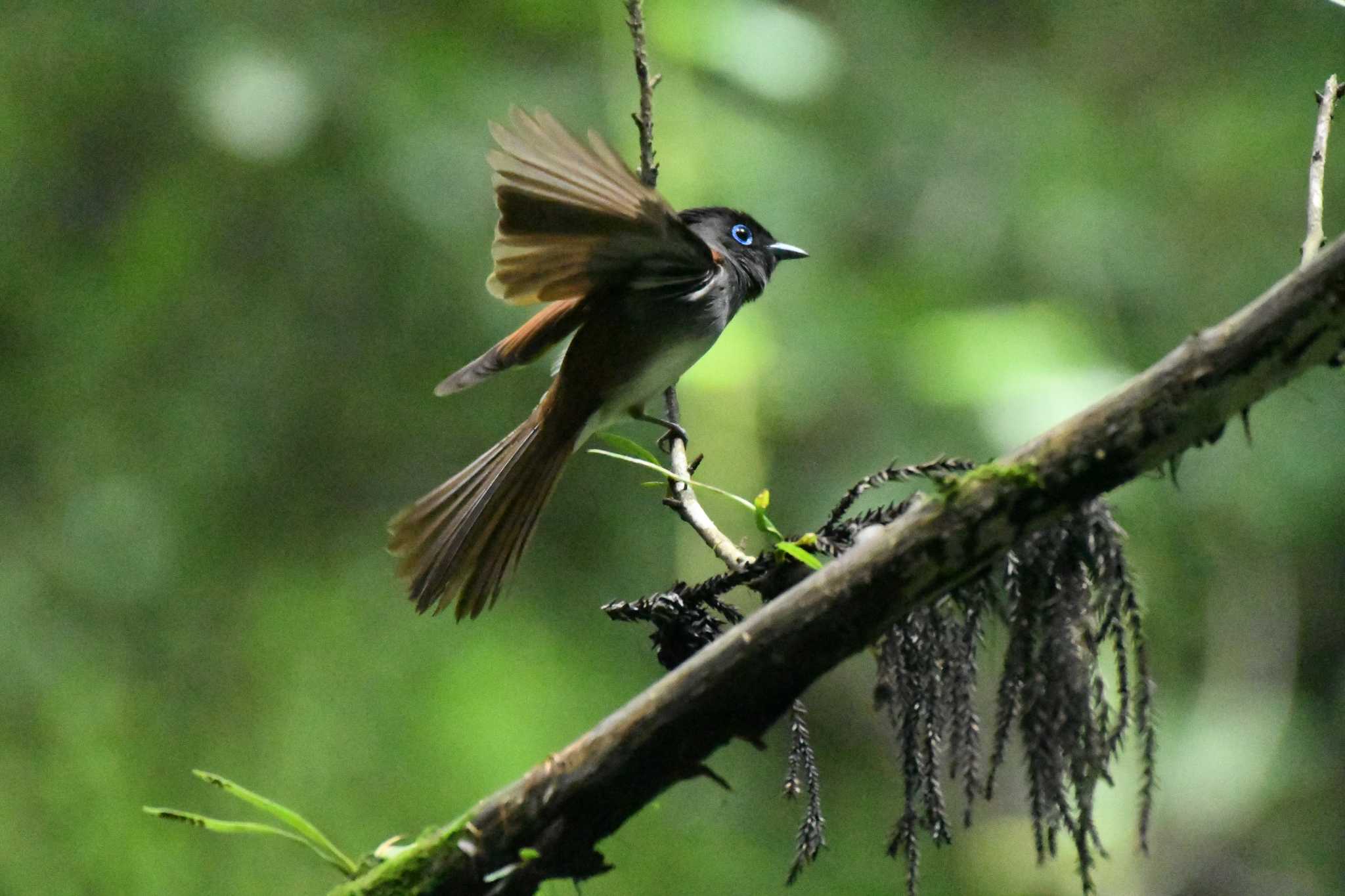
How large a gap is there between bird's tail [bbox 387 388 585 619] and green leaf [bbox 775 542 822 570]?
68cm

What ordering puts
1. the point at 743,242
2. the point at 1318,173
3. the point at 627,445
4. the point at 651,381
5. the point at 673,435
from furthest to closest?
the point at 743,242 < the point at 651,381 < the point at 673,435 < the point at 627,445 < the point at 1318,173

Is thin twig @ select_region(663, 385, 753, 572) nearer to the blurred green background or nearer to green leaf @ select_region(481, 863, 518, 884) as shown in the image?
green leaf @ select_region(481, 863, 518, 884)

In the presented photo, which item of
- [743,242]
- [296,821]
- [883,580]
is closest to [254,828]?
[296,821]

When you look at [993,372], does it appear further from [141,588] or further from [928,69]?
[141,588]

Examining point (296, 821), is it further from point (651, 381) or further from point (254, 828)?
point (651, 381)

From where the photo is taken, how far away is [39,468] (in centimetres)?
348

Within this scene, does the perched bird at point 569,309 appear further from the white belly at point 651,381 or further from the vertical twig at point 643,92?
the vertical twig at point 643,92

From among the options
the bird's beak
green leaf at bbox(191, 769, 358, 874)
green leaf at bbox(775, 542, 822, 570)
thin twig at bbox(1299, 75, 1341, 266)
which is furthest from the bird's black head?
green leaf at bbox(191, 769, 358, 874)

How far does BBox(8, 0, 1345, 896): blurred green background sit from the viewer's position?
314cm

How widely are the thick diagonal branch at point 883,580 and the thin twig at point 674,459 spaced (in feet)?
1.07

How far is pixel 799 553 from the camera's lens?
4.17 ft

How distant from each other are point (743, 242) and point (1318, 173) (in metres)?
1.26

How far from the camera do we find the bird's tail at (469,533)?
196 centimetres

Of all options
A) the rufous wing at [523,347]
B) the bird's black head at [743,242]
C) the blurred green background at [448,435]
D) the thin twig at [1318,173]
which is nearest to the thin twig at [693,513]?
the rufous wing at [523,347]
